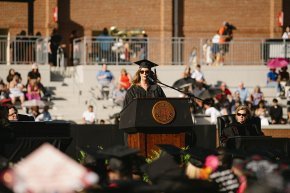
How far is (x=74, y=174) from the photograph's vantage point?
11406 millimetres

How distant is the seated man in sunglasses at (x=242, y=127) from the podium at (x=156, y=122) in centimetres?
132

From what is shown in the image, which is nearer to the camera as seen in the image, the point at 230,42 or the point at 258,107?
the point at 258,107

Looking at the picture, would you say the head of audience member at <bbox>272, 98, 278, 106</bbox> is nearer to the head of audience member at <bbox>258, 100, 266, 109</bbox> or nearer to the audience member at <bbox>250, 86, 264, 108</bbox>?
the head of audience member at <bbox>258, 100, 266, 109</bbox>

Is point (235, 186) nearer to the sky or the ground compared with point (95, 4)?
nearer to the ground

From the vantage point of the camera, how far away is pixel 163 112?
18.6 metres

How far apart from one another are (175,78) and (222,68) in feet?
5.34

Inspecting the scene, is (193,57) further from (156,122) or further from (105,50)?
(156,122)

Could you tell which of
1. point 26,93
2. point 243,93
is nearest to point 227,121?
point 26,93

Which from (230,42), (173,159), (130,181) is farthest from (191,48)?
(130,181)

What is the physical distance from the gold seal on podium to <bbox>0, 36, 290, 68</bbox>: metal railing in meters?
16.1

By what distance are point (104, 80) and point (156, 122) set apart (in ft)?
48.3

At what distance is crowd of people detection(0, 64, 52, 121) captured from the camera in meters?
29.4

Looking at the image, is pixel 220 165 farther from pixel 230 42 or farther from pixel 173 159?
pixel 230 42

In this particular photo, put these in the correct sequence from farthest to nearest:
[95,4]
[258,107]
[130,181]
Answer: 1. [95,4]
2. [258,107]
3. [130,181]
